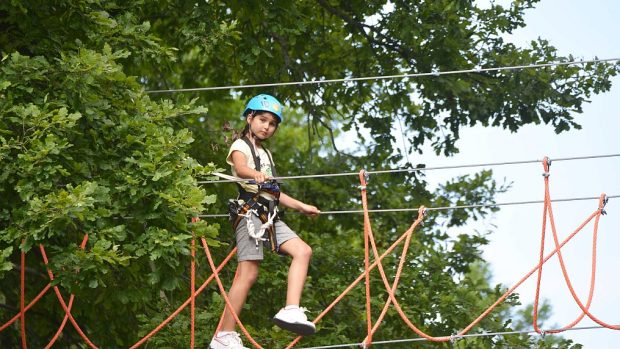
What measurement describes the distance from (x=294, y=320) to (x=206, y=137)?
13.0 feet

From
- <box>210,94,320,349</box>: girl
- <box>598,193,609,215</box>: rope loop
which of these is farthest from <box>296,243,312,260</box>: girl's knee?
<box>598,193,609,215</box>: rope loop

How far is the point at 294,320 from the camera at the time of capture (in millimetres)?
5785

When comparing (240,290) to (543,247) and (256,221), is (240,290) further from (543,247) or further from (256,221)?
(543,247)

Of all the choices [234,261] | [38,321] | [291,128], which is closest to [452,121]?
[234,261]

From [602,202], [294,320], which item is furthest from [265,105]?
[602,202]

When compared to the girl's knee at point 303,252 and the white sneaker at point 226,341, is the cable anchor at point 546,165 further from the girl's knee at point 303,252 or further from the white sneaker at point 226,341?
the white sneaker at point 226,341

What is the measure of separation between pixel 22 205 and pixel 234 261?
3.03m

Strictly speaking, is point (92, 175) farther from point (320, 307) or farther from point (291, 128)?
point (291, 128)

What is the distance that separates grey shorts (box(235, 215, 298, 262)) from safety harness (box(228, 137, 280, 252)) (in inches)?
0.7

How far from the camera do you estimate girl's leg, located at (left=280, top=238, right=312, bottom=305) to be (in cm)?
589

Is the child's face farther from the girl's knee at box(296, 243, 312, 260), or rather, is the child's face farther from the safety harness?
the girl's knee at box(296, 243, 312, 260)

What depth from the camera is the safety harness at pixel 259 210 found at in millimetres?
5953

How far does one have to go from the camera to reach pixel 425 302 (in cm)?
865

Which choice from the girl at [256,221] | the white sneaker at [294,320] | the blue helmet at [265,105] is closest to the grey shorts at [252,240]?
the girl at [256,221]
